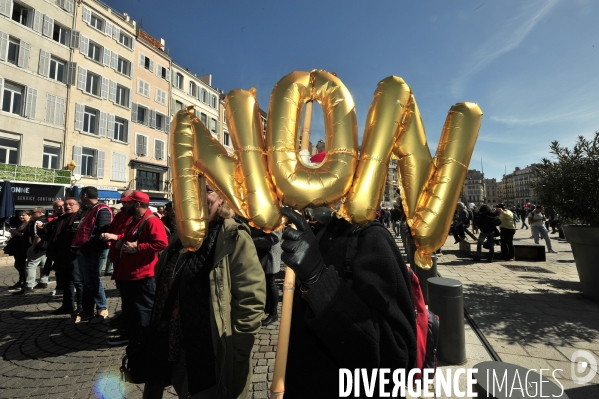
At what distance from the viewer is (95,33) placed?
19.7m

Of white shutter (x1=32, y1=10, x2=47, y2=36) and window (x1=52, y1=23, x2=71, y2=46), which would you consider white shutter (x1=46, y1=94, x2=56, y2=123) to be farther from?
window (x1=52, y1=23, x2=71, y2=46)

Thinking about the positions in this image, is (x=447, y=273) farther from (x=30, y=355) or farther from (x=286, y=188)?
(x=30, y=355)

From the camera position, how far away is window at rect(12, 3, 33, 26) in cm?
1636

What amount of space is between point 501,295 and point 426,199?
206 inches

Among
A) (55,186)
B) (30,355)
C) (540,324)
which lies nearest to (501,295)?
(540,324)

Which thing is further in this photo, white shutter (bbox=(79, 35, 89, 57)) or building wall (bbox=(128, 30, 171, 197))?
building wall (bbox=(128, 30, 171, 197))

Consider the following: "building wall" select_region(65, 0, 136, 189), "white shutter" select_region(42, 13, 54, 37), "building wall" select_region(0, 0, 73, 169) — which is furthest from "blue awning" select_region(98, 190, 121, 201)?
"white shutter" select_region(42, 13, 54, 37)

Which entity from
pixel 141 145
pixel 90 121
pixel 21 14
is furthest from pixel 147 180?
pixel 21 14

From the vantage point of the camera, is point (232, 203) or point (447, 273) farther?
point (447, 273)

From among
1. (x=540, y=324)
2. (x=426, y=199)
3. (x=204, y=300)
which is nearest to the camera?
(x=426, y=199)

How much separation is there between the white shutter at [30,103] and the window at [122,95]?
5.37m

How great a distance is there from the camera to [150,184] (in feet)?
79.0

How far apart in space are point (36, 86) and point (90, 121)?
3.31 metres

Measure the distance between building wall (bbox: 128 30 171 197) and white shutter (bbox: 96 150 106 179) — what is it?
83.6 inches
